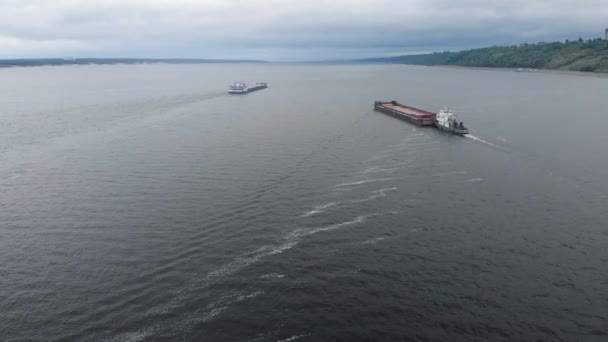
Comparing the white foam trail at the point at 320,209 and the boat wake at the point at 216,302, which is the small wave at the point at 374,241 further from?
the white foam trail at the point at 320,209

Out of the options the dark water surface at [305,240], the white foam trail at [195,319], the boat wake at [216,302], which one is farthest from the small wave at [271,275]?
the white foam trail at [195,319]

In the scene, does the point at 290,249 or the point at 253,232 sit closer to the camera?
the point at 290,249

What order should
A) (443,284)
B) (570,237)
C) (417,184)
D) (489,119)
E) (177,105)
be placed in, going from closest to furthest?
(443,284) → (570,237) → (417,184) → (489,119) → (177,105)

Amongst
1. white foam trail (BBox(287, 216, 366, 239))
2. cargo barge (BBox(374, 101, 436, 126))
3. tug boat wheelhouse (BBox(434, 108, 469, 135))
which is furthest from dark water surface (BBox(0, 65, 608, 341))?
cargo barge (BBox(374, 101, 436, 126))

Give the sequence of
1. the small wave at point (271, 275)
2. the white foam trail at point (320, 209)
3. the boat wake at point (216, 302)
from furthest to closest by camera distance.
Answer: the white foam trail at point (320, 209) → the small wave at point (271, 275) → the boat wake at point (216, 302)

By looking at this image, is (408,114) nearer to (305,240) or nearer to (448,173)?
(448,173)

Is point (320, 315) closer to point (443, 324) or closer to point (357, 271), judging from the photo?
point (357, 271)

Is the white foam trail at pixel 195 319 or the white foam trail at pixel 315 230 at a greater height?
the white foam trail at pixel 315 230

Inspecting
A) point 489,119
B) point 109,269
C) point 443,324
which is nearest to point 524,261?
point 443,324
